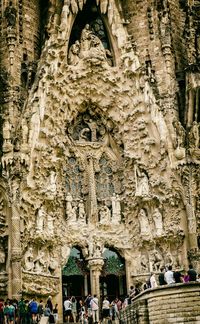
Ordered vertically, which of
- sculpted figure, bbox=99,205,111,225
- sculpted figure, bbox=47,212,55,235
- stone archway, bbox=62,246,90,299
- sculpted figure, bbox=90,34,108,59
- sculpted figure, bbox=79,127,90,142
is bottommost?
stone archway, bbox=62,246,90,299

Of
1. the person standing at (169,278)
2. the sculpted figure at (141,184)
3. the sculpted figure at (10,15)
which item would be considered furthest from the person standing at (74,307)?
the sculpted figure at (10,15)

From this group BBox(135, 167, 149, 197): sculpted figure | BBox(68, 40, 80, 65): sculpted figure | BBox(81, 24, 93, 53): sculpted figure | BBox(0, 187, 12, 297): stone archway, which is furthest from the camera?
BBox(81, 24, 93, 53): sculpted figure

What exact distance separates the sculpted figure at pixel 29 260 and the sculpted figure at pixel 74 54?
23.2 feet

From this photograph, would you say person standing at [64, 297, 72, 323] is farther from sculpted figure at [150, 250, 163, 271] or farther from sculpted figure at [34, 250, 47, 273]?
sculpted figure at [150, 250, 163, 271]

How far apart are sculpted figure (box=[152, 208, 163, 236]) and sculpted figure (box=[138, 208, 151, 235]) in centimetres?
32

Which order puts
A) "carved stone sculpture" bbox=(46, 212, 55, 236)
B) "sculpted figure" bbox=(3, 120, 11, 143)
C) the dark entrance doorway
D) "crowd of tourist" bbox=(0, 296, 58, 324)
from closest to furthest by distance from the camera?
1. "crowd of tourist" bbox=(0, 296, 58, 324)
2. "sculpted figure" bbox=(3, 120, 11, 143)
3. "carved stone sculpture" bbox=(46, 212, 55, 236)
4. the dark entrance doorway

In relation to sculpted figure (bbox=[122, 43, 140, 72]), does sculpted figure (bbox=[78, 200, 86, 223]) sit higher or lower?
lower

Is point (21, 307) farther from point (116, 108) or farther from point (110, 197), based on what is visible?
point (116, 108)

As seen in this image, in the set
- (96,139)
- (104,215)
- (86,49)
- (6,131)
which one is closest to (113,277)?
(104,215)

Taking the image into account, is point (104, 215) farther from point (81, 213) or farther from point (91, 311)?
point (91, 311)

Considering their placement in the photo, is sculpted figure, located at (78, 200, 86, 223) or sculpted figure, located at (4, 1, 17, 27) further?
sculpted figure, located at (4, 1, 17, 27)

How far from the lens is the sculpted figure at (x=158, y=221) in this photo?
1922 centimetres

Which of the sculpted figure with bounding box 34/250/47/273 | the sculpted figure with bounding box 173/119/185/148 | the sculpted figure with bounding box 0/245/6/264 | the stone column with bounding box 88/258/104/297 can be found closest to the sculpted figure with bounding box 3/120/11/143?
the sculpted figure with bounding box 0/245/6/264

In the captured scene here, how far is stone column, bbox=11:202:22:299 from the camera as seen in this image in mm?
16828
